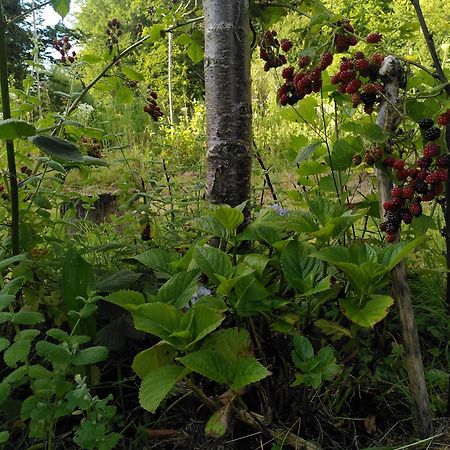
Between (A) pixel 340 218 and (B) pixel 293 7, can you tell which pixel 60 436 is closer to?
(A) pixel 340 218

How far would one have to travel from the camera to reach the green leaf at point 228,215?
1.10 m

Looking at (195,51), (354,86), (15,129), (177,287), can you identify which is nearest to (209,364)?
(177,287)

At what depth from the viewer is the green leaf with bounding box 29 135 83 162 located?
108 centimetres

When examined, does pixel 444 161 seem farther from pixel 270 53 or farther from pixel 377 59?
pixel 270 53

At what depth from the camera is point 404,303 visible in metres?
1.15

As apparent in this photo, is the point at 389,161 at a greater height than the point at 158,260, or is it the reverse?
the point at 389,161

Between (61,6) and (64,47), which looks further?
(64,47)

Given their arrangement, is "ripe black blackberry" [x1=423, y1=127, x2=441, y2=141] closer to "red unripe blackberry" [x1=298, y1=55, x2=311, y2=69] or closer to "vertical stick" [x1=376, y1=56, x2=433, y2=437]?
"vertical stick" [x1=376, y1=56, x2=433, y2=437]

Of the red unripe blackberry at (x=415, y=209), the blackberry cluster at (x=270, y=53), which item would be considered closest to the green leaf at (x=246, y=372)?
the red unripe blackberry at (x=415, y=209)

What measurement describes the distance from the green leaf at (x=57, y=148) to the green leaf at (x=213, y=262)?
1.02ft

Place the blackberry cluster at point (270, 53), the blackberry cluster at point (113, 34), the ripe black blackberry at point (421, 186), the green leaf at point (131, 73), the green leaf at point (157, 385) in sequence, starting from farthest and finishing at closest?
the blackberry cluster at point (113, 34) → the green leaf at point (131, 73) → the blackberry cluster at point (270, 53) → the ripe black blackberry at point (421, 186) → the green leaf at point (157, 385)

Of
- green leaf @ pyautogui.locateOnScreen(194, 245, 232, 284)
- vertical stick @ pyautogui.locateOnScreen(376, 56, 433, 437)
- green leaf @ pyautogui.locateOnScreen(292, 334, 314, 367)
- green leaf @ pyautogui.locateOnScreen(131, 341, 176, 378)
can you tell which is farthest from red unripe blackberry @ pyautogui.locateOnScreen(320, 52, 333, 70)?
green leaf @ pyautogui.locateOnScreen(131, 341, 176, 378)

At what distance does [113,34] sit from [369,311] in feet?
4.97

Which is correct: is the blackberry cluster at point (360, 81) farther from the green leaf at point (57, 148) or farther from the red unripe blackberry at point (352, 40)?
the green leaf at point (57, 148)
